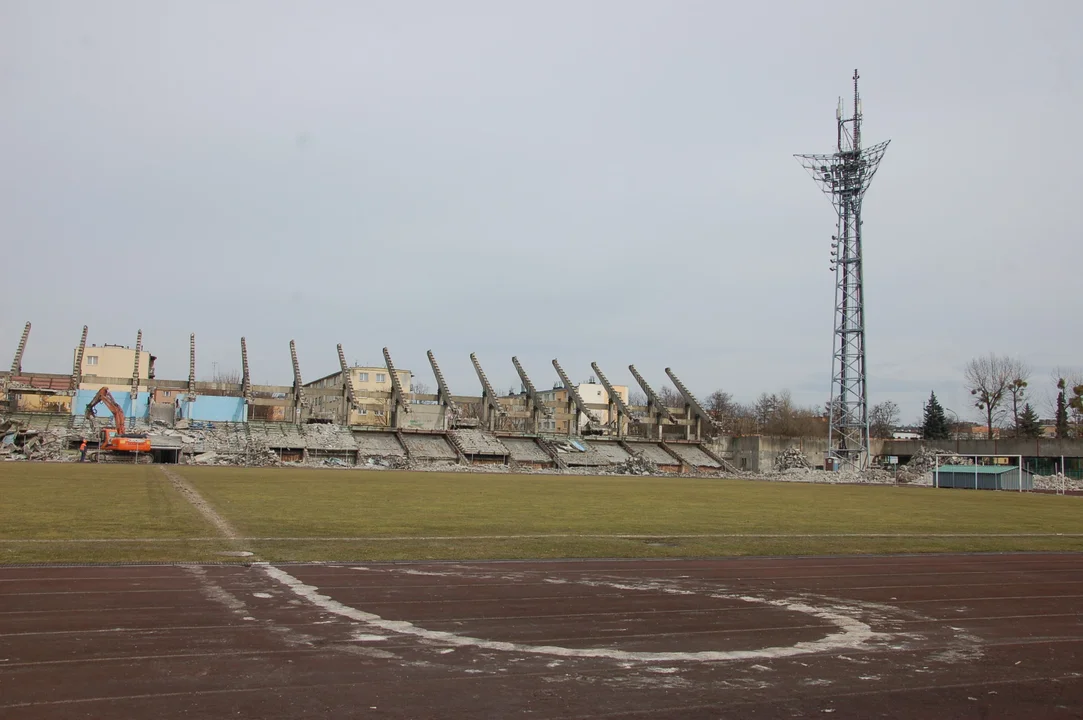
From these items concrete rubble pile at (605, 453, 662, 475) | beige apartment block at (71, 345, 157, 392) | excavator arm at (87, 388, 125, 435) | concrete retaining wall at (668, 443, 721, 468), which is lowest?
concrete rubble pile at (605, 453, 662, 475)

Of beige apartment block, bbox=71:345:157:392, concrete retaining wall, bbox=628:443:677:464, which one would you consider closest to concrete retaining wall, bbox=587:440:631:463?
concrete retaining wall, bbox=628:443:677:464

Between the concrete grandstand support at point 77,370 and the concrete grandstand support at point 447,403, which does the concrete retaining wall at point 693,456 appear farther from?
the concrete grandstand support at point 77,370

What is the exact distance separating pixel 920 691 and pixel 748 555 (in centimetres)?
1007

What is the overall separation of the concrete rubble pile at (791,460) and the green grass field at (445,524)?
46.6 m

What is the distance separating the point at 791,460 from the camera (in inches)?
3290

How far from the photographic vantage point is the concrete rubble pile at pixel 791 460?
8281cm

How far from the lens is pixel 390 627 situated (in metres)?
9.59

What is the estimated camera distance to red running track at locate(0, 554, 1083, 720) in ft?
22.5

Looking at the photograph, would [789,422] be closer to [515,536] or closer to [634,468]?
[634,468]

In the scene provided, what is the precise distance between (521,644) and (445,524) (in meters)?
12.9

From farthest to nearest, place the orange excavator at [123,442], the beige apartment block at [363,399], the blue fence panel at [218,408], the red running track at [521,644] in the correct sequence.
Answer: the beige apartment block at [363,399] < the blue fence panel at [218,408] < the orange excavator at [123,442] < the red running track at [521,644]

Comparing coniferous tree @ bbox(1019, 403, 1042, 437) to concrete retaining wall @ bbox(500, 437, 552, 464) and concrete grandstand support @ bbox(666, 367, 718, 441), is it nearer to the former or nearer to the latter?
concrete grandstand support @ bbox(666, 367, 718, 441)

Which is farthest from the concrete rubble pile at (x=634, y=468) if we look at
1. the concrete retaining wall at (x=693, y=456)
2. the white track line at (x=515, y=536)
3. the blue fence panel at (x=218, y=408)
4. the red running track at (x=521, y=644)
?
the red running track at (x=521, y=644)

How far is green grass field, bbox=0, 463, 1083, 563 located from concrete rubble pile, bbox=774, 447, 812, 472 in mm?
46631
